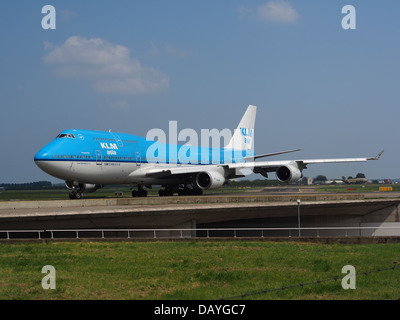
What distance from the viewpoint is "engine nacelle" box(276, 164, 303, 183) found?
144ft

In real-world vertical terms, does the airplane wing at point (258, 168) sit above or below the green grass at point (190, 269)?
above

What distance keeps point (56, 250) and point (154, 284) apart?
25.2ft

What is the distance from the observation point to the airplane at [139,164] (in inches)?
1451

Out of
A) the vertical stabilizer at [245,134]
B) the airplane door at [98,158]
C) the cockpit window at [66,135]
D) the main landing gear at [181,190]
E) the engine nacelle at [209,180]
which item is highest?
the vertical stabilizer at [245,134]

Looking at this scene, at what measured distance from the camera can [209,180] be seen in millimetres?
43469

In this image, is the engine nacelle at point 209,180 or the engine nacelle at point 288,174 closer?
the engine nacelle at point 209,180

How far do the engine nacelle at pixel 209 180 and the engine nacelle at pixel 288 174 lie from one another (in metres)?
4.90

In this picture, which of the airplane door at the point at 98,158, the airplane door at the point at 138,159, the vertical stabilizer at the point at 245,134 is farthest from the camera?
the vertical stabilizer at the point at 245,134
